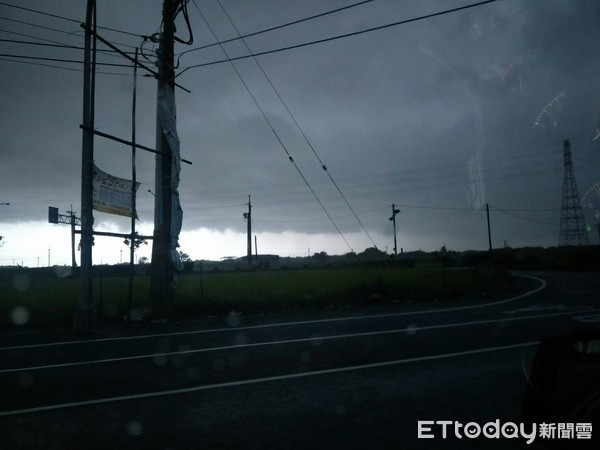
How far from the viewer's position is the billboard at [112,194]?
13089mm

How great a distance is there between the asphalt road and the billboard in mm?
3718

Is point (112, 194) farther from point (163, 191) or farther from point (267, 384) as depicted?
point (267, 384)

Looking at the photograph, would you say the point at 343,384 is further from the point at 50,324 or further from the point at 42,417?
the point at 50,324

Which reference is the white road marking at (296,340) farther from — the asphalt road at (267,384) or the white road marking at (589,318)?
the white road marking at (589,318)

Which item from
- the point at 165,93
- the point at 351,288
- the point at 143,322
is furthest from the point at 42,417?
the point at 351,288

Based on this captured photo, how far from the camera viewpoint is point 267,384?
6.47 metres

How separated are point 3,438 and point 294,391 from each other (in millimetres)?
3258

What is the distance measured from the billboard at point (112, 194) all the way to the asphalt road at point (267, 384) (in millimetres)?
3718

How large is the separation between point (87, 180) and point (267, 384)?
901 centimetres

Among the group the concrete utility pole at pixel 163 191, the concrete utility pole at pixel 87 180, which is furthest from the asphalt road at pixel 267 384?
the concrete utility pole at pixel 163 191

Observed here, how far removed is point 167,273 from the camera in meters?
14.9

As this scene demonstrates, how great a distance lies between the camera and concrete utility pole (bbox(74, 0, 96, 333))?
12234mm

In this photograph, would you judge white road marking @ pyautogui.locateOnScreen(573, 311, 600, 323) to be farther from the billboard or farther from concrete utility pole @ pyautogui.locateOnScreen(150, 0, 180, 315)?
the billboard

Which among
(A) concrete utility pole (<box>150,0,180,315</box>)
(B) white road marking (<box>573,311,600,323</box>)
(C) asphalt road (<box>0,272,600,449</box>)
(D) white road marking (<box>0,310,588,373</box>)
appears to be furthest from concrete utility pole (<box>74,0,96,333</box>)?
(B) white road marking (<box>573,311,600,323</box>)
